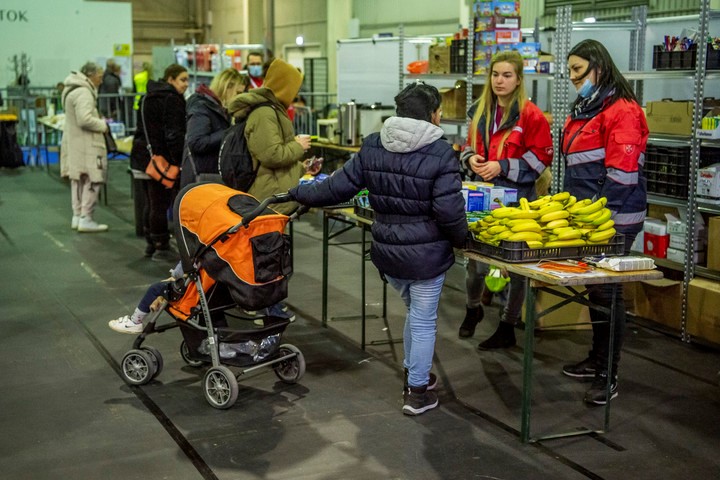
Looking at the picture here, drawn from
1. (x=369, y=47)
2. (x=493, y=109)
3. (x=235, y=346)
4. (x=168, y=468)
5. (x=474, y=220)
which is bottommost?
(x=168, y=468)

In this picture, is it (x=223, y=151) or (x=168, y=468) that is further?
(x=223, y=151)

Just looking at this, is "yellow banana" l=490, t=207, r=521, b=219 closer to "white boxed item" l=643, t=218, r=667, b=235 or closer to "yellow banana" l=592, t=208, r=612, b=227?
"yellow banana" l=592, t=208, r=612, b=227

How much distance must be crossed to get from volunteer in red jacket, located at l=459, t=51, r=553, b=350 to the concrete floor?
45 centimetres

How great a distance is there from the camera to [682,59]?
5.57 m

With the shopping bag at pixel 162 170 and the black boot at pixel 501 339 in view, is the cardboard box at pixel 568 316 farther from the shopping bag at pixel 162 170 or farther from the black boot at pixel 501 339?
the shopping bag at pixel 162 170

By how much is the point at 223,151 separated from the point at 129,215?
4.93 m

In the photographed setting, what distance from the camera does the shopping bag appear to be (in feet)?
25.1

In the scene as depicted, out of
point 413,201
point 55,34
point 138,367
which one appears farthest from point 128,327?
point 55,34

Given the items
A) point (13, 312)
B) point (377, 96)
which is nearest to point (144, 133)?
point (13, 312)

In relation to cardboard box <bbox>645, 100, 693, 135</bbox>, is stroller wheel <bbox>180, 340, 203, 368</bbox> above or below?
below

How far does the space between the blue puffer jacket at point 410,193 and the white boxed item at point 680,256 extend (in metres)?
2.16

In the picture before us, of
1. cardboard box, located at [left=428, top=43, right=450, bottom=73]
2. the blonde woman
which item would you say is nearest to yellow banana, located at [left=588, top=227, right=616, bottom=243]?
the blonde woman

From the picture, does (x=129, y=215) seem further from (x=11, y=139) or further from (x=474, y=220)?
(x=474, y=220)

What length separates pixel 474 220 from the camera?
439 centimetres
